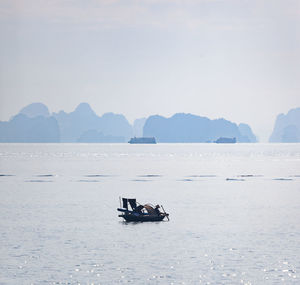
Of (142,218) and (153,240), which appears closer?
(153,240)

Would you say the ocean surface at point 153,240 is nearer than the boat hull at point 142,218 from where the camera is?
Yes

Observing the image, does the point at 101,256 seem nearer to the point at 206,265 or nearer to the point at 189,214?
the point at 206,265

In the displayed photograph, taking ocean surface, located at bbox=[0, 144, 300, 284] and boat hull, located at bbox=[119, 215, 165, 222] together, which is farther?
boat hull, located at bbox=[119, 215, 165, 222]

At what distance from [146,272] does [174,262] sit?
12.9 ft

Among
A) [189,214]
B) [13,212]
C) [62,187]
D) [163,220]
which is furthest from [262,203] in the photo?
[62,187]

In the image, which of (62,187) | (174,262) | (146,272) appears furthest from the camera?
(62,187)

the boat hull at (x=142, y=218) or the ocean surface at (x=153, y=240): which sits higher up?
the boat hull at (x=142, y=218)

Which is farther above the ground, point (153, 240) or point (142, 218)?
point (142, 218)

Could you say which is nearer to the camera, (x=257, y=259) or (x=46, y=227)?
(x=257, y=259)

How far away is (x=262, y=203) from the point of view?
92.7m

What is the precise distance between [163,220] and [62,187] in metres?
53.6

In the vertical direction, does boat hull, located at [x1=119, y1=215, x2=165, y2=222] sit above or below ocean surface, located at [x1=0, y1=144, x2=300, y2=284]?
above

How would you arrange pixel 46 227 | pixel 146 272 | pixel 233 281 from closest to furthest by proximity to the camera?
pixel 233 281 < pixel 146 272 < pixel 46 227

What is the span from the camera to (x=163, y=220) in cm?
7138
